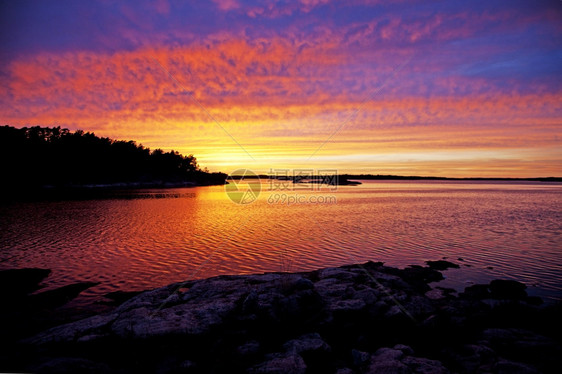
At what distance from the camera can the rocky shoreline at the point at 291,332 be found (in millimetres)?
9062

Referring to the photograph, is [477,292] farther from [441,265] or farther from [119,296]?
[119,296]

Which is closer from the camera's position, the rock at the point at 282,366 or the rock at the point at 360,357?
the rock at the point at 282,366

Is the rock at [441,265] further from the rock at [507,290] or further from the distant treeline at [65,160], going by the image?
the distant treeline at [65,160]

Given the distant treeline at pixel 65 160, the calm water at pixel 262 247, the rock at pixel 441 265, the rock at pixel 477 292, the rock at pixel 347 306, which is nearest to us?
the rock at pixel 347 306

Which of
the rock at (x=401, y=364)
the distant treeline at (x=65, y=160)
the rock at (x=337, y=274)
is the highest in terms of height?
the distant treeline at (x=65, y=160)

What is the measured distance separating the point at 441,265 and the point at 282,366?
15886mm

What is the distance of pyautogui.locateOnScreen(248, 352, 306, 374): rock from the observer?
28.3ft

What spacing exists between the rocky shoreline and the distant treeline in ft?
391

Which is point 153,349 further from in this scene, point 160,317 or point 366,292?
point 366,292

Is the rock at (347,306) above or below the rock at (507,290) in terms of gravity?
above

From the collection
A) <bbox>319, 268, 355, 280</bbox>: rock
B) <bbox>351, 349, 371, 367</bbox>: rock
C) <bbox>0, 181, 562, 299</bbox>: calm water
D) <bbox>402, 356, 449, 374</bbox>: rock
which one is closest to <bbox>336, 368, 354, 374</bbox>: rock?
<bbox>351, 349, 371, 367</bbox>: rock

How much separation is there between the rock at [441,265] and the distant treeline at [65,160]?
129m

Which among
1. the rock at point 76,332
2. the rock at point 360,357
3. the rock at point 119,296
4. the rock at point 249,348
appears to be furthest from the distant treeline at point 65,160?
the rock at point 360,357

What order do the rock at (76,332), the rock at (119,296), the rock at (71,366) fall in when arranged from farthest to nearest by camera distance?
1. the rock at (119,296)
2. the rock at (76,332)
3. the rock at (71,366)
